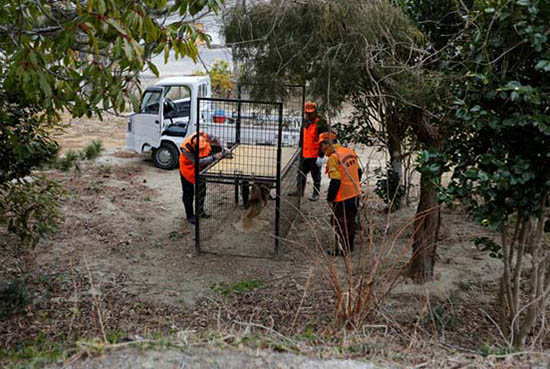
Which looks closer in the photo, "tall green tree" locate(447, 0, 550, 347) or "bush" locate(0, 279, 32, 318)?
"tall green tree" locate(447, 0, 550, 347)

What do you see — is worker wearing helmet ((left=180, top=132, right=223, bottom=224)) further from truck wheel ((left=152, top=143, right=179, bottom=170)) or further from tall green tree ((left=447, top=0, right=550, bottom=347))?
tall green tree ((left=447, top=0, right=550, bottom=347))

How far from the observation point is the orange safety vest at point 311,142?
429 inches

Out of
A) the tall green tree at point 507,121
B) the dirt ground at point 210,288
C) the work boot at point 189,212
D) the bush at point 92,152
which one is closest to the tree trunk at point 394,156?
the dirt ground at point 210,288

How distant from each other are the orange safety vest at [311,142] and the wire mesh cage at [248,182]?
234 mm

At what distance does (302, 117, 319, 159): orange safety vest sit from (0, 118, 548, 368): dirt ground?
2.88 feet

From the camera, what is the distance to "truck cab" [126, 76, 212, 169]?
13328mm

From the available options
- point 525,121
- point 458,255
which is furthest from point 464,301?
point 525,121

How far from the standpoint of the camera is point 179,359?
4.10 metres

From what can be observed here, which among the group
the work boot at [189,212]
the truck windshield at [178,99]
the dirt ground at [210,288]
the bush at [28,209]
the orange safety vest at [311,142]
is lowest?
the dirt ground at [210,288]

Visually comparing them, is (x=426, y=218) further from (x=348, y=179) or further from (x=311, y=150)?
(x=311, y=150)

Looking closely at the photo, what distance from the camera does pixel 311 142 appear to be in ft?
36.2

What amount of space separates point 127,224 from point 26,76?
221 inches

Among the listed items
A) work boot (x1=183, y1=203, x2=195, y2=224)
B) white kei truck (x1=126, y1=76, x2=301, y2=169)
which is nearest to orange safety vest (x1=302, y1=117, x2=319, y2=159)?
work boot (x1=183, y1=203, x2=195, y2=224)

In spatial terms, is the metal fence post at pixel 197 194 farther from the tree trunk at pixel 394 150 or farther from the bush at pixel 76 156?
the bush at pixel 76 156
